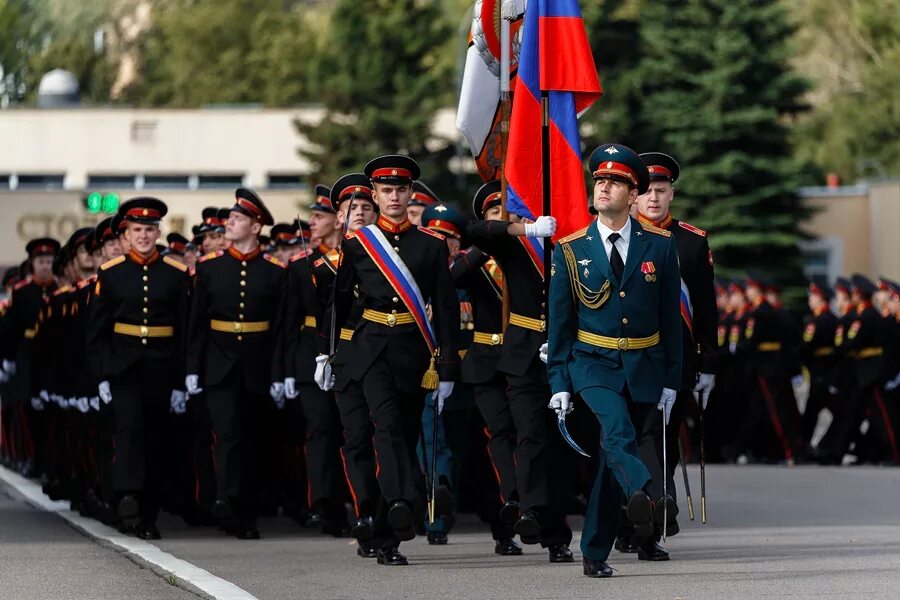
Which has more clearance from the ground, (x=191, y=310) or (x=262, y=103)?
(x=262, y=103)

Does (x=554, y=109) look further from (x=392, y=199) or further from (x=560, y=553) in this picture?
(x=560, y=553)

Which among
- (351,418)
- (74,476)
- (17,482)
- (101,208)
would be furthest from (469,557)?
(101,208)

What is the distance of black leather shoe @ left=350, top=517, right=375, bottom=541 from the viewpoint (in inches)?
460

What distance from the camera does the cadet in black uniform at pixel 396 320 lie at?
464 inches

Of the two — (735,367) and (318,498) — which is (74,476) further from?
(735,367)

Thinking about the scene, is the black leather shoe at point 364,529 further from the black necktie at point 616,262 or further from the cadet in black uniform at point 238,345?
the cadet in black uniform at point 238,345

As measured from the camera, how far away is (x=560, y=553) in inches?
462

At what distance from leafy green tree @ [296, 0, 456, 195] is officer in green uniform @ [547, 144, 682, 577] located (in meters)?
40.6

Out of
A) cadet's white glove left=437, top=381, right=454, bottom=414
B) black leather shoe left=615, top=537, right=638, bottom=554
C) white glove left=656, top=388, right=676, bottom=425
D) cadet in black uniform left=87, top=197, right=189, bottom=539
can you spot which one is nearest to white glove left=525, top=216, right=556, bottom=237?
cadet's white glove left=437, top=381, right=454, bottom=414

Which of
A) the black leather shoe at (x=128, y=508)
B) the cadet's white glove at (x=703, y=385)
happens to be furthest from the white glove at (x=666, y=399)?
the black leather shoe at (x=128, y=508)

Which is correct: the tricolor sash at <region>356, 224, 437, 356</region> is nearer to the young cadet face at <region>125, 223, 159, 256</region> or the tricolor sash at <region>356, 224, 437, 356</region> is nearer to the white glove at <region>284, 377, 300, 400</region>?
the white glove at <region>284, 377, 300, 400</region>

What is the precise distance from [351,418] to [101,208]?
64.7 ft

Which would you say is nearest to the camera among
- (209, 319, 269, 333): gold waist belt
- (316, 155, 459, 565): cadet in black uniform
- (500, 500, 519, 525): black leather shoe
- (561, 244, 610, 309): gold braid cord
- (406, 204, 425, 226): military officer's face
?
(561, 244, 610, 309): gold braid cord

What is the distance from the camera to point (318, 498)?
13.9m
